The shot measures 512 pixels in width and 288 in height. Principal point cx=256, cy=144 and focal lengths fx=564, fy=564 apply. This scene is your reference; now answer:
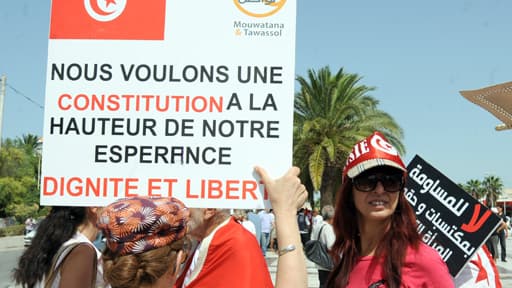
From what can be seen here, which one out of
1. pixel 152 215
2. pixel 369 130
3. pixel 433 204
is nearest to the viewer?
pixel 152 215

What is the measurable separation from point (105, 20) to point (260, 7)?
63 centimetres

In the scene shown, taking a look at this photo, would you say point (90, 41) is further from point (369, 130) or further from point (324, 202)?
point (324, 202)

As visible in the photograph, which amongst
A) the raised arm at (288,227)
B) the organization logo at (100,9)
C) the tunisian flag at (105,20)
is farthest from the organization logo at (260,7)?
the raised arm at (288,227)

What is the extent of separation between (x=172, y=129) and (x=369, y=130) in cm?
2332

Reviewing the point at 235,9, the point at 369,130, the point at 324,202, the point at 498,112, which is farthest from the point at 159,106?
the point at 324,202

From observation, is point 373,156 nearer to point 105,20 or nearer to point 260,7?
point 260,7

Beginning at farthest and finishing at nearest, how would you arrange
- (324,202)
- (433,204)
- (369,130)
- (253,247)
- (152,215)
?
(324,202) → (369,130) → (433,204) → (253,247) → (152,215)

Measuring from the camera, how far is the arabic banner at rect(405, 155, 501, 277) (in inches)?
107

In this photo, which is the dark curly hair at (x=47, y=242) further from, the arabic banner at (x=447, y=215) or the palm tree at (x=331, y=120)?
the palm tree at (x=331, y=120)

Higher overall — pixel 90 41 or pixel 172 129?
pixel 90 41

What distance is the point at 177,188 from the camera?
7.20ft

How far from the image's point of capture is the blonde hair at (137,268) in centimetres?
152

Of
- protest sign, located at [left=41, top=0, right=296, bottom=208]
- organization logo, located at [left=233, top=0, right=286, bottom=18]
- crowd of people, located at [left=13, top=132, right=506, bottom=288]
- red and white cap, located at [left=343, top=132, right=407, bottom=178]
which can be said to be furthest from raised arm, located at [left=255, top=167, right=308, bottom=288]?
organization logo, located at [left=233, top=0, right=286, bottom=18]

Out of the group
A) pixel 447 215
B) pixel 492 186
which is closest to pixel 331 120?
pixel 447 215
